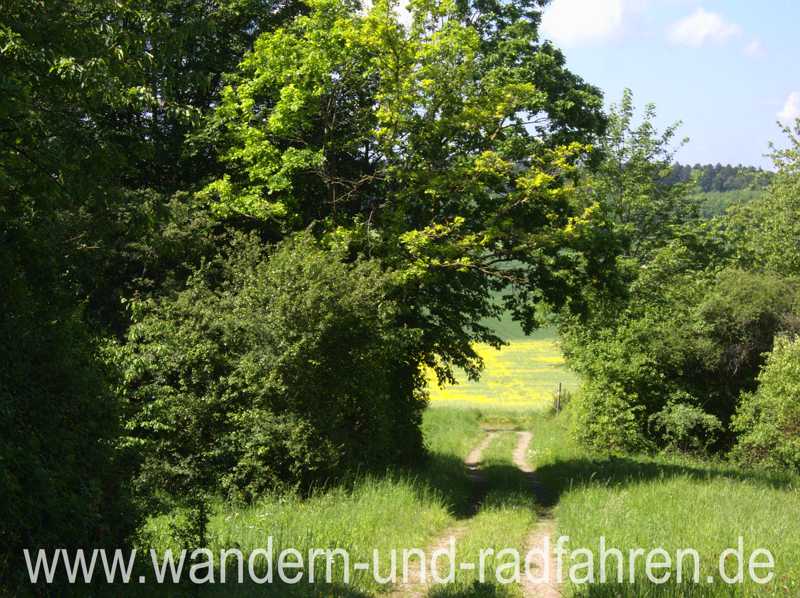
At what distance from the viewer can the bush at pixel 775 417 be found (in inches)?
904

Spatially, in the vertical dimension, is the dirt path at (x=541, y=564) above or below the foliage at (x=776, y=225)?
below

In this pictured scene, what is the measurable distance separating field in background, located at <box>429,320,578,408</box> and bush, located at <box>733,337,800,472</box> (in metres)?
8.03

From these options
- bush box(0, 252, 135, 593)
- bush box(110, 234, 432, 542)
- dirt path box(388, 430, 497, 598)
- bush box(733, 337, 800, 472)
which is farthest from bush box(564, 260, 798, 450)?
bush box(0, 252, 135, 593)

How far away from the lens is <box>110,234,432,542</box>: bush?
43.9 feet

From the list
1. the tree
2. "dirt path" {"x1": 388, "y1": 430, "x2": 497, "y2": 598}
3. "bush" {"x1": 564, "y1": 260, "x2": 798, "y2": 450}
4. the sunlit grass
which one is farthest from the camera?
the sunlit grass

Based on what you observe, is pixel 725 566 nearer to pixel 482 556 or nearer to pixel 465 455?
pixel 482 556

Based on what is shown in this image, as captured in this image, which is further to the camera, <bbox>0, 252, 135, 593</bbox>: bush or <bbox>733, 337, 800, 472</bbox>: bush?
<bbox>733, 337, 800, 472</bbox>: bush

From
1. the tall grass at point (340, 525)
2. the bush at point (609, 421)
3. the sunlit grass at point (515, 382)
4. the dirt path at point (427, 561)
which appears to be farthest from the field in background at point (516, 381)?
the tall grass at point (340, 525)

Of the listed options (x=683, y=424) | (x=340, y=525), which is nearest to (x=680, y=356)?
(x=683, y=424)

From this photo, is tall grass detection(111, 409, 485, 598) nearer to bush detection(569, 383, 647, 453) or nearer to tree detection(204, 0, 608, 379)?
tree detection(204, 0, 608, 379)

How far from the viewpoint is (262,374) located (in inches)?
540

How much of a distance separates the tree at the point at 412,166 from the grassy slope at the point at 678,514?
503cm

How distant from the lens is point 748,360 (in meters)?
27.6

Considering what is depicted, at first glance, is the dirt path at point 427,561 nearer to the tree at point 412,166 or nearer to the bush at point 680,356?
the tree at point 412,166
